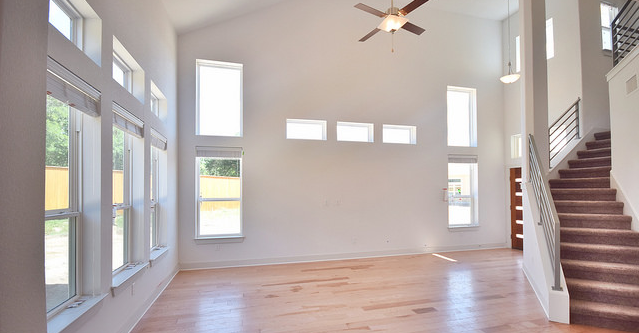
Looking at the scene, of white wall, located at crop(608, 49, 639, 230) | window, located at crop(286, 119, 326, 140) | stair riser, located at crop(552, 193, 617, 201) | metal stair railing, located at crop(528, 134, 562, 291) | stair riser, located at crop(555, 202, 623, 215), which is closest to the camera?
metal stair railing, located at crop(528, 134, 562, 291)

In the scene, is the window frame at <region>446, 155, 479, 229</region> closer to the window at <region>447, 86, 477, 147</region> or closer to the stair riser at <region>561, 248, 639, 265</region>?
the window at <region>447, 86, 477, 147</region>

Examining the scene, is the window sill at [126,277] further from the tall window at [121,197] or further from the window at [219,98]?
the window at [219,98]

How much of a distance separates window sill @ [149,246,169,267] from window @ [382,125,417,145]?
454 centimetres

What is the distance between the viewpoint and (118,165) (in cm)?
312

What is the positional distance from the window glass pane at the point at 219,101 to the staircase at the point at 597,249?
5304mm

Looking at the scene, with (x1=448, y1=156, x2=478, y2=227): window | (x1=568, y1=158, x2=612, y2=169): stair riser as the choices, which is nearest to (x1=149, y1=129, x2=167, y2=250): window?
(x1=448, y1=156, x2=478, y2=227): window

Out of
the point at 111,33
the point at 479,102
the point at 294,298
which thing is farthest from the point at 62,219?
the point at 479,102

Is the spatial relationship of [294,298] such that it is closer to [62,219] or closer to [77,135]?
[62,219]

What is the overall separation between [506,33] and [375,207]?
5.31 metres

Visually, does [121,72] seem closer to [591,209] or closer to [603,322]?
[603,322]

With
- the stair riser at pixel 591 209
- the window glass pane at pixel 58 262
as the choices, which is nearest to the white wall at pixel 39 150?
the window glass pane at pixel 58 262

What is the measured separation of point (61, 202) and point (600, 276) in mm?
5215

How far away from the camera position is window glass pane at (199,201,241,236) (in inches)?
221

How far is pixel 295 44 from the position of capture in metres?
6.01
